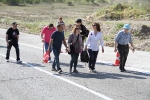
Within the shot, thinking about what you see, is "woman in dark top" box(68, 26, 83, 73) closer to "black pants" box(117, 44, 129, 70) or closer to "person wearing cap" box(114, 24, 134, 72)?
"person wearing cap" box(114, 24, 134, 72)

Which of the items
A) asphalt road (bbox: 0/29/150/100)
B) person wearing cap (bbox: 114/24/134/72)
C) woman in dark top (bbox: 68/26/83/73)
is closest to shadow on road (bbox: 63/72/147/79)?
asphalt road (bbox: 0/29/150/100)

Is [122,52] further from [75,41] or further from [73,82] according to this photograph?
[73,82]

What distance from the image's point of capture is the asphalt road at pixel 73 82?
856 cm

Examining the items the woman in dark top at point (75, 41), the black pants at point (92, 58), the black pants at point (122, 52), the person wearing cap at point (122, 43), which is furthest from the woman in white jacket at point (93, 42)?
the black pants at point (122, 52)

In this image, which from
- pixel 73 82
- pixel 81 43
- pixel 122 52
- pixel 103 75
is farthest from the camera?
Answer: pixel 122 52

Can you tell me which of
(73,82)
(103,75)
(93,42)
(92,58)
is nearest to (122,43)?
(93,42)

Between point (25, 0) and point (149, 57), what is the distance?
65796mm

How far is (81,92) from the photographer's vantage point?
8.87m

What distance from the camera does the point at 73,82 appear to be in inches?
391

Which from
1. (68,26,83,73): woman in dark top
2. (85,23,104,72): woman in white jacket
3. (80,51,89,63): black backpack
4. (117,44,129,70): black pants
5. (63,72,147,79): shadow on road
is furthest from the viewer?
(117,44,129,70): black pants

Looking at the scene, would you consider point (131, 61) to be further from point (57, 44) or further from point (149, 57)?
point (57, 44)

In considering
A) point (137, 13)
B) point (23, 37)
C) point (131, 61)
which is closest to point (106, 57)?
point (131, 61)

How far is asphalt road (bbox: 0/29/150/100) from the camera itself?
8.56 m

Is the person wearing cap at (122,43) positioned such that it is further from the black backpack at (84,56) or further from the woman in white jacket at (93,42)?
the black backpack at (84,56)
